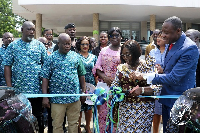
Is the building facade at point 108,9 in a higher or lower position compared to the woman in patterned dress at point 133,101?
higher

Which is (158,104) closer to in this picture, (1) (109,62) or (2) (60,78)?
(1) (109,62)

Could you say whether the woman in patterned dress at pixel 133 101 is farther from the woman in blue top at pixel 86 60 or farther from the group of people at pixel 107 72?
the woman in blue top at pixel 86 60

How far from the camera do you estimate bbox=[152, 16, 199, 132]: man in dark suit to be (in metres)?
2.59

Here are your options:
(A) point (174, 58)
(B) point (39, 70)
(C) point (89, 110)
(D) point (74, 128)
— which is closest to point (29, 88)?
(B) point (39, 70)

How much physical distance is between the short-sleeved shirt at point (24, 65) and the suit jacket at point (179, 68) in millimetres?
1928

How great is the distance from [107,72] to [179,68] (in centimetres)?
157

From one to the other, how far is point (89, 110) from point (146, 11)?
12204 mm

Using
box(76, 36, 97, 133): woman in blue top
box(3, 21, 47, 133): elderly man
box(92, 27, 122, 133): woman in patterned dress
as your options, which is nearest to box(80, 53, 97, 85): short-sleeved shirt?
box(76, 36, 97, 133): woman in blue top

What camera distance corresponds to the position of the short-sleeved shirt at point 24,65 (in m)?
3.67

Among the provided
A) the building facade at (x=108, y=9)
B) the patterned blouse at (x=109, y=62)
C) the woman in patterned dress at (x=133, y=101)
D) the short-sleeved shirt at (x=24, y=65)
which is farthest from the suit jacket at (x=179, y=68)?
the building facade at (x=108, y=9)

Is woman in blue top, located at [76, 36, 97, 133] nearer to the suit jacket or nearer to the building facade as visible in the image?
the suit jacket

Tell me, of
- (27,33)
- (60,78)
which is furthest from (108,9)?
(60,78)

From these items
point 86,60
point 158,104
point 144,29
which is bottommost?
point 158,104

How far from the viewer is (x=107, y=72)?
3.97 meters
